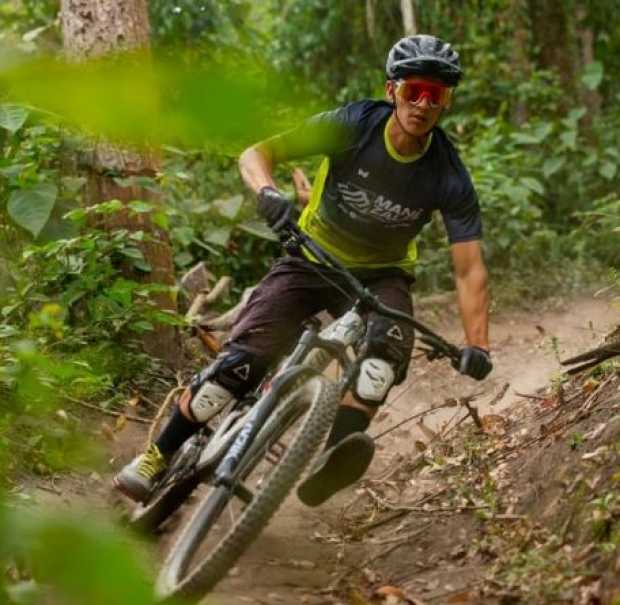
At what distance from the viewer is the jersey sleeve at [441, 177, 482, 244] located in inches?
178

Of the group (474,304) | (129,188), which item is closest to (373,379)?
(474,304)

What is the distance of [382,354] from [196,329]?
3278mm

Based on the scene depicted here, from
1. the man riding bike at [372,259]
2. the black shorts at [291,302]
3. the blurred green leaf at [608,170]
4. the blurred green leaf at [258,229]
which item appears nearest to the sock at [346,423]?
the man riding bike at [372,259]

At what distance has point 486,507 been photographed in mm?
4469

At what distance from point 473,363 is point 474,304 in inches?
21.1

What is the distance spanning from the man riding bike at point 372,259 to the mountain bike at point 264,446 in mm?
114

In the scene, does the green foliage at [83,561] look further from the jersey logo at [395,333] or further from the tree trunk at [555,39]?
the tree trunk at [555,39]

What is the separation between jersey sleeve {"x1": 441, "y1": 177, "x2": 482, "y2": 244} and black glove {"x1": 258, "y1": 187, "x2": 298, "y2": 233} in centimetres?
90

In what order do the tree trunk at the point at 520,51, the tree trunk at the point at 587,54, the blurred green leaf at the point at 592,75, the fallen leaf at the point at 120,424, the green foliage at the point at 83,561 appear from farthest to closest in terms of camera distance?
the tree trunk at the point at 587,54, the tree trunk at the point at 520,51, the blurred green leaf at the point at 592,75, the fallen leaf at the point at 120,424, the green foliage at the point at 83,561

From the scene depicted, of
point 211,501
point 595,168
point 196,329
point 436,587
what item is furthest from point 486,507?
point 595,168

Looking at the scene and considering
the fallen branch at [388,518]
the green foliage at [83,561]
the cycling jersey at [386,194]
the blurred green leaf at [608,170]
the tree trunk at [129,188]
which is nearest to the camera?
the green foliage at [83,561]

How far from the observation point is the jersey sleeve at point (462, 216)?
4.52m

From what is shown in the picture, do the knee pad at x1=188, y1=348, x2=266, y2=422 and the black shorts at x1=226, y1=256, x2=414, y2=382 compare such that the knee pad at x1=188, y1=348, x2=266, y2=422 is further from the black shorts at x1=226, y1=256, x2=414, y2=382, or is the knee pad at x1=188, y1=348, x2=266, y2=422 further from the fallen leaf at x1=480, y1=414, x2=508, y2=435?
the fallen leaf at x1=480, y1=414, x2=508, y2=435

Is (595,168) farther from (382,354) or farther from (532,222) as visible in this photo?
(382,354)
